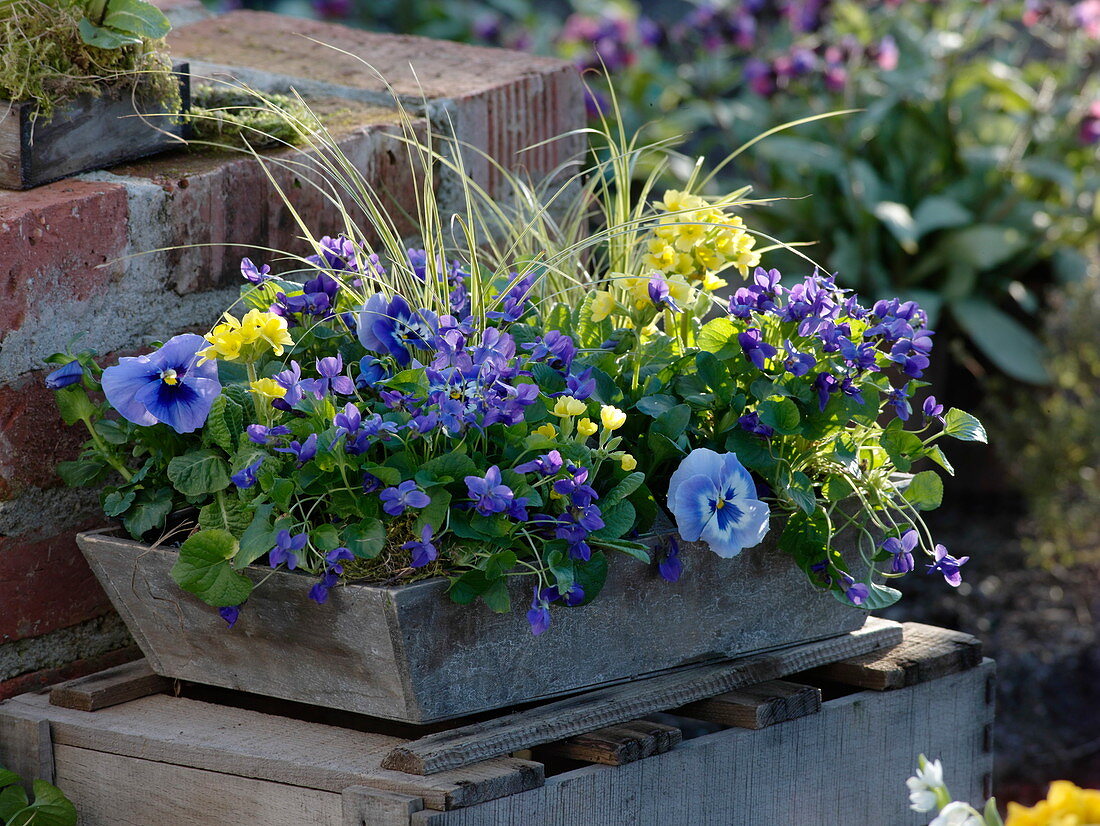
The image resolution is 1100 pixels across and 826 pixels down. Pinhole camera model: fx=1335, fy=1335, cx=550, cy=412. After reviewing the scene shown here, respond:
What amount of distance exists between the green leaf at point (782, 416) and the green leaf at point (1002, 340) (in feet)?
9.06

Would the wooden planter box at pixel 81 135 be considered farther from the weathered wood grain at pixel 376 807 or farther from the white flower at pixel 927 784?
the white flower at pixel 927 784

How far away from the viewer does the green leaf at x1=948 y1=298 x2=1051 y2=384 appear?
3.84m

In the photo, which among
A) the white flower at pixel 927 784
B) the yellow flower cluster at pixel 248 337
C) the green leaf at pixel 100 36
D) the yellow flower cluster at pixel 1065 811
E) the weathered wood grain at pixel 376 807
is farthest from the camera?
the green leaf at pixel 100 36

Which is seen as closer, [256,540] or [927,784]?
[927,784]

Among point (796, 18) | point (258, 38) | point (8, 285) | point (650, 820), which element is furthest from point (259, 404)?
point (796, 18)

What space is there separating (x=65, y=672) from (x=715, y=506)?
787 millimetres

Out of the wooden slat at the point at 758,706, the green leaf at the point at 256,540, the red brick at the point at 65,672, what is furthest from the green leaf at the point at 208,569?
the wooden slat at the point at 758,706

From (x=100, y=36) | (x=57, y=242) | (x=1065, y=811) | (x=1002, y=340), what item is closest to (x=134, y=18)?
(x=100, y=36)

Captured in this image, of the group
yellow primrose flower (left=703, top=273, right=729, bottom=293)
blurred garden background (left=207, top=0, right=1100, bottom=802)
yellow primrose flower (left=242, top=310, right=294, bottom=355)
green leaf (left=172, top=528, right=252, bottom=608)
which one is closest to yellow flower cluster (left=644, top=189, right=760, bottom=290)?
yellow primrose flower (left=703, top=273, right=729, bottom=293)

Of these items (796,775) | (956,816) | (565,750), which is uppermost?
(956,816)

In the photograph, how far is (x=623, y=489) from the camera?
1254 millimetres

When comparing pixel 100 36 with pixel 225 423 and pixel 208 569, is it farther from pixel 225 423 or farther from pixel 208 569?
pixel 208 569

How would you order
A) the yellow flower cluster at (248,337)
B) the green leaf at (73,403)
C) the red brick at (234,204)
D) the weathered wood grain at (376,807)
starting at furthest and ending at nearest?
1. the red brick at (234,204)
2. the green leaf at (73,403)
3. the yellow flower cluster at (248,337)
4. the weathered wood grain at (376,807)

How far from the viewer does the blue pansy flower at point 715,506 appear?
1.25 metres
